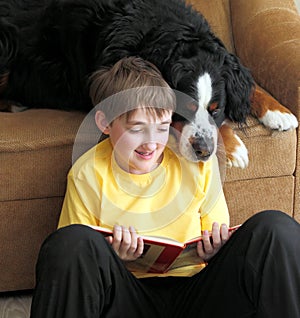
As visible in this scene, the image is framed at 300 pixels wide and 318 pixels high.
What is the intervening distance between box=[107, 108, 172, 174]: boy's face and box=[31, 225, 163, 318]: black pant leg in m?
0.23

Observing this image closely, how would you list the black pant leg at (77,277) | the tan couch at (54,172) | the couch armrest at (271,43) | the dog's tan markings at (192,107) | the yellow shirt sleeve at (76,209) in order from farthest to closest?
the couch armrest at (271,43) → the tan couch at (54,172) → the dog's tan markings at (192,107) → the yellow shirt sleeve at (76,209) → the black pant leg at (77,277)

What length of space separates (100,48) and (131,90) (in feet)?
1.19

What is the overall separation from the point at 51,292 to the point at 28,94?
915 mm

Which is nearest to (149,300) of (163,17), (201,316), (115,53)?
(201,316)

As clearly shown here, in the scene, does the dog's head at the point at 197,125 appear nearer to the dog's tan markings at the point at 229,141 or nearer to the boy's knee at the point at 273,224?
the dog's tan markings at the point at 229,141

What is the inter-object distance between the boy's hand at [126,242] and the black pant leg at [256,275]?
154 mm

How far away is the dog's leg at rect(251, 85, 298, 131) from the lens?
171 centimetres

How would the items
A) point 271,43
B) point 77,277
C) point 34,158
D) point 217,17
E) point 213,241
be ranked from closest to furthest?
point 77,277, point 213,241, point 34,158, point 271,43, point 217,17

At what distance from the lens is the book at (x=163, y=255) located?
4.08 ft

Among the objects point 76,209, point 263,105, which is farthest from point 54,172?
point 263,105

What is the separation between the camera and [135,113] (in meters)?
1.37

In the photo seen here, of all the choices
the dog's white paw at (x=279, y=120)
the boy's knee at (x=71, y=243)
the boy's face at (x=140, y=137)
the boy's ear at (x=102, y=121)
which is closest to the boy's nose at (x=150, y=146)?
the boy's face at (x=140, y=137)

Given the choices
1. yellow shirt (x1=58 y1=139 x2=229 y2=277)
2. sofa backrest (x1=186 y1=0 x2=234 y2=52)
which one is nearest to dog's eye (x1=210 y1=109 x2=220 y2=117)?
yellow shirt (x1=58 y1=139 x2=229 y2=277)

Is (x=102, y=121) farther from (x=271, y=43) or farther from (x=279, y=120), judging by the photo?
(x=271, y=43)
